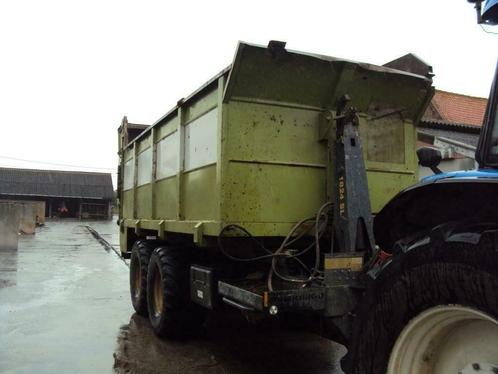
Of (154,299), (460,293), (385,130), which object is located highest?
(385,130)

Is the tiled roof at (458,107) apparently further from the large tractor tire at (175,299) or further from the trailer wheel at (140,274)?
the large tractor tire at (175,299)

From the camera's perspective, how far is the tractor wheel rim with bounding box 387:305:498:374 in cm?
255

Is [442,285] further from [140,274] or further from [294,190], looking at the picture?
[140,274]

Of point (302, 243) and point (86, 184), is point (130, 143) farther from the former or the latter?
point (86, 184)

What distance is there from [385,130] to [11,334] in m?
5.34

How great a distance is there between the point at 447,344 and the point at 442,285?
45 cm

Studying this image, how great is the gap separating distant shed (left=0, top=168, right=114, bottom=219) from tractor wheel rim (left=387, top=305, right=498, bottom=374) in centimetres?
6112

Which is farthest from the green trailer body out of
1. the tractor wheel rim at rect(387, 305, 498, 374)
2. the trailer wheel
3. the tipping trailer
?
the tractor wheel rim at rect(387, 305, 498, 374)

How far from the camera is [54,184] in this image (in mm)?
65000

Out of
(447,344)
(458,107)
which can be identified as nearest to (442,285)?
(447,344)

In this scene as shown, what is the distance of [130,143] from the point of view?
9.48 metres

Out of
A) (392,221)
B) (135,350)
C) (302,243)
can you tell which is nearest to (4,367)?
(135,350)

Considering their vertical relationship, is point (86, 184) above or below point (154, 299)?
above

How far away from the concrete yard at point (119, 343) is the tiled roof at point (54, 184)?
5544cm
